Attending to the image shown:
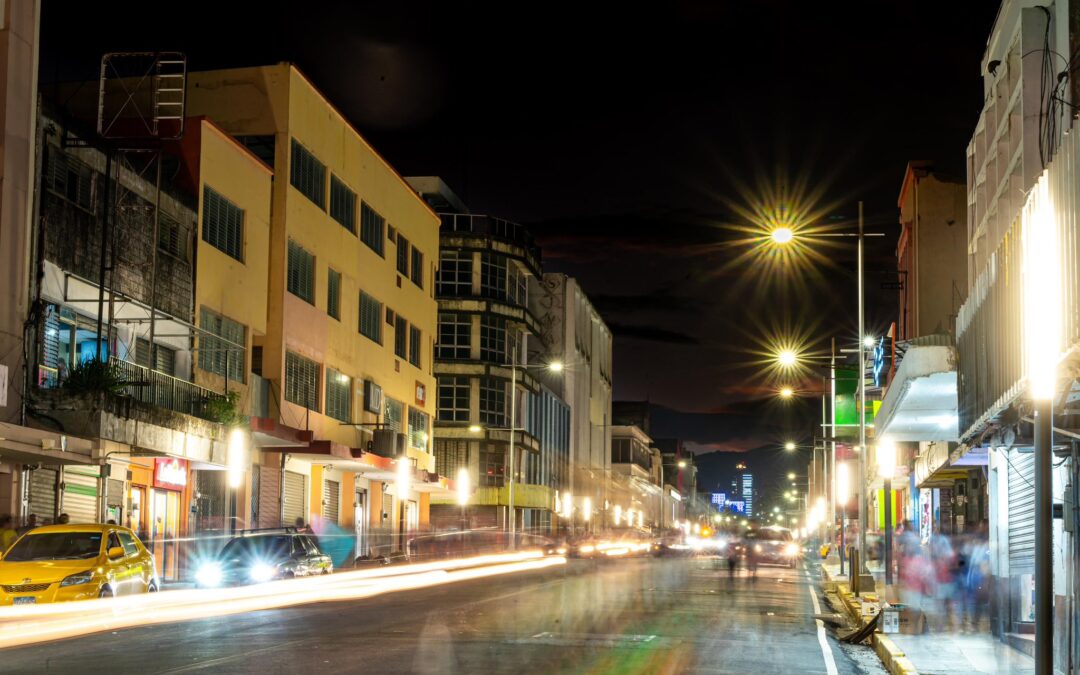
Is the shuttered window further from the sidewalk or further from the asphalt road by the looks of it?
the sidewalk

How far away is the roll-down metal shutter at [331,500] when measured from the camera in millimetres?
49750

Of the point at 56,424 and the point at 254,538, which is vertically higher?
the point at 56,424

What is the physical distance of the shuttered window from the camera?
44250 millimetres

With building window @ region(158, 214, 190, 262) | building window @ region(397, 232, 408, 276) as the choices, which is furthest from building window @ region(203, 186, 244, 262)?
building window @ region(397, 232, 408, 276)

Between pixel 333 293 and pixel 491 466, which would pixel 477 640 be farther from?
pixel 491 466

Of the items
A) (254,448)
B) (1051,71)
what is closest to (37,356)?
(254,448)

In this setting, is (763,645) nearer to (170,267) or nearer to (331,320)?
(170,267)

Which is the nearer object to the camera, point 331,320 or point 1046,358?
point 1046,358

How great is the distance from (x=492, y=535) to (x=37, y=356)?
4133 cm

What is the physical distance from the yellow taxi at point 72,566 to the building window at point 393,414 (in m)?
31.5

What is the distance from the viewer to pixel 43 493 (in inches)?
1204

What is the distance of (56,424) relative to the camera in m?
29.8

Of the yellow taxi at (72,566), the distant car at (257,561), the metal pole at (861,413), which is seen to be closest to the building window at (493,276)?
the metal pole at (861,413)

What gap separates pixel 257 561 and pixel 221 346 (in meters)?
9.74
